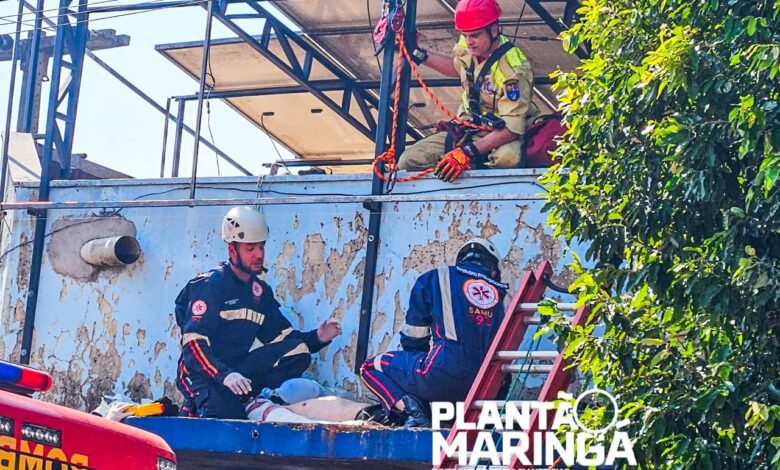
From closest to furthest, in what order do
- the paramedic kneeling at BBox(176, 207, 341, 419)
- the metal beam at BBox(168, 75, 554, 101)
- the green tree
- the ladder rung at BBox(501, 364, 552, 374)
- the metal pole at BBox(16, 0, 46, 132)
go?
the green tree → the ladder rung at BBox(501, 364, 552, 374) → the paramedic kneeling at BBox(176, 207, 341, 419) → the metal pole at BBox(16, 0, 46, 132) → the metal beam at BBox(168, 75, 554, 101)

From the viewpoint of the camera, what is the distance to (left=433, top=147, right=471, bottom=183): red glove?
10578mm

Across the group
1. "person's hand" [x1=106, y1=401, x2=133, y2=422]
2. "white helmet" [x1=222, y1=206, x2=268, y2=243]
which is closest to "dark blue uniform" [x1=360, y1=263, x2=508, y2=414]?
"white helmet" [x1=222, y1=206, x2=268, y2=243]

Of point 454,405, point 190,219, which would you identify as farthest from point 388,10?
point 454,405

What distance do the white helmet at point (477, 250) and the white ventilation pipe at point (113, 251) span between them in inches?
124

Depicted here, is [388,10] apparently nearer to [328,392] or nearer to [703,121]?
[328,392]

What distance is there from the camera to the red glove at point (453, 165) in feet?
34.7

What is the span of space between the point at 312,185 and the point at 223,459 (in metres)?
2.53

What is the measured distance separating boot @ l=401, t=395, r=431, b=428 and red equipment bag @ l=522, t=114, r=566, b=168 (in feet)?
7.33

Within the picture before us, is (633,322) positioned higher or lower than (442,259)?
lower

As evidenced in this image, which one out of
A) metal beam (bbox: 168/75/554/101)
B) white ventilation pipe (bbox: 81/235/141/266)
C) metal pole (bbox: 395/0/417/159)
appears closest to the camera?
metal pole (bbox: 395/0/417/159)

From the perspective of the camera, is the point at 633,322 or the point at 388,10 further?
the point at 388,10

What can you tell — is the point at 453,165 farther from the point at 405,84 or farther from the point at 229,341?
the point at 229,341

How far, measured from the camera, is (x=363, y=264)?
10961 millimetres

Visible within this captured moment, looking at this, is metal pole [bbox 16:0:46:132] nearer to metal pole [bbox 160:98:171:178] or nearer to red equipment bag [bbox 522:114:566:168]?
metal pole [bbox 160:98:171:178]
